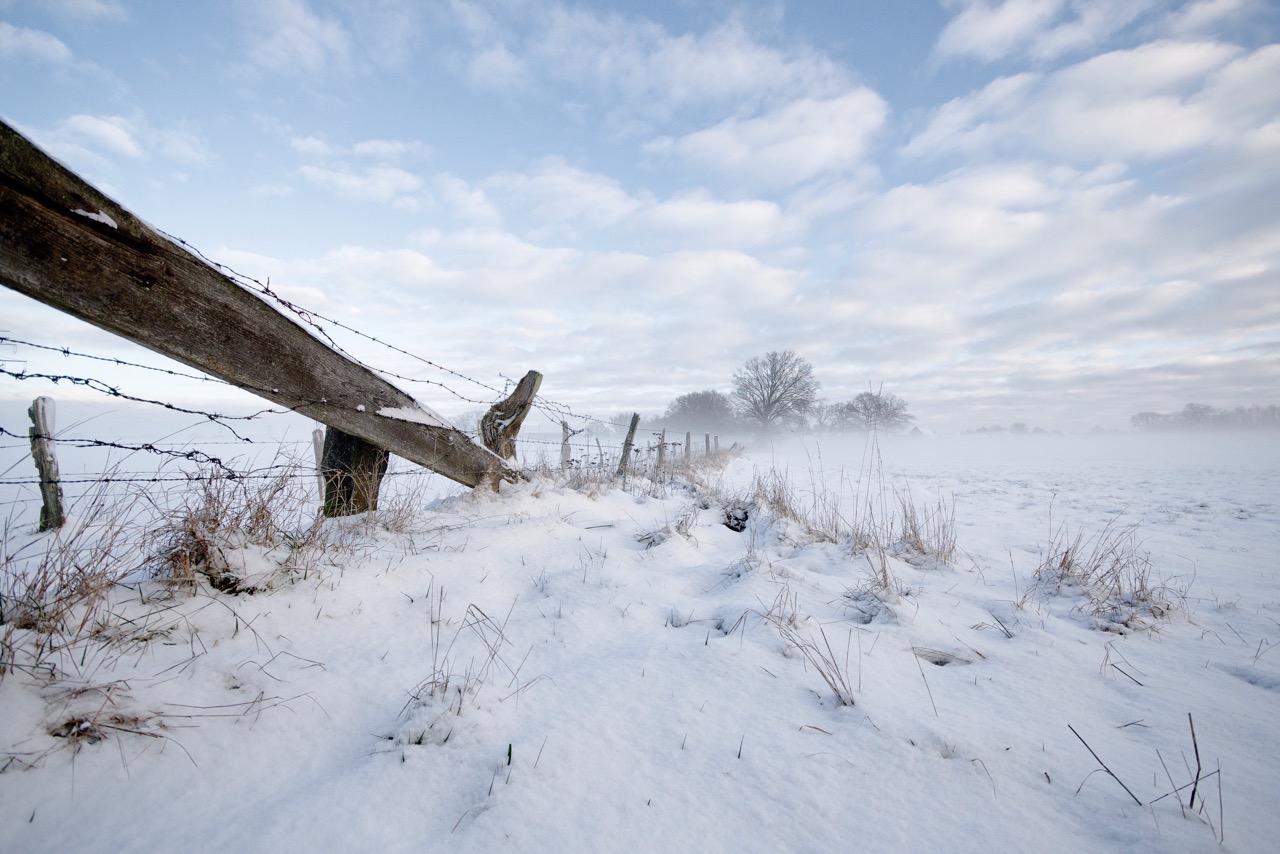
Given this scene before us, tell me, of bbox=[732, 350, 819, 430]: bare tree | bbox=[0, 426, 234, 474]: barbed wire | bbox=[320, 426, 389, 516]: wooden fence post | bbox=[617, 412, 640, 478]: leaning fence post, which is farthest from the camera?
bbox=[732, 350, 819, 430]: bare tree

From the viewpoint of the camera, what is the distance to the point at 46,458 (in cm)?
661

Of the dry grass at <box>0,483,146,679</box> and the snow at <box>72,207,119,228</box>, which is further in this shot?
the snow at <box>72,207,119,228</box>

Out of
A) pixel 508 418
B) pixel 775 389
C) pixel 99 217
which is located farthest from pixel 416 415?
pixel 775 389

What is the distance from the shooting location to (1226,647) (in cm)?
277

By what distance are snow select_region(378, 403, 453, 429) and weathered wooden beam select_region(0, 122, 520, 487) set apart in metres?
0.04

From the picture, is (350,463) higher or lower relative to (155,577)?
higher

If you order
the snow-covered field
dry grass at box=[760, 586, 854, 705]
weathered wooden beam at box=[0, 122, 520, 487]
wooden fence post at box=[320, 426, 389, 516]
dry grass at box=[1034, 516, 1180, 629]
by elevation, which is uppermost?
weathered wooden beam at box=[0, 122, 520, 487]

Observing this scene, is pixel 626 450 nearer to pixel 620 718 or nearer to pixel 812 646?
pixel 812 646

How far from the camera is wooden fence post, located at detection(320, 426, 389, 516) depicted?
3719 millimetres

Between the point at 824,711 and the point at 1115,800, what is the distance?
83 centimetres

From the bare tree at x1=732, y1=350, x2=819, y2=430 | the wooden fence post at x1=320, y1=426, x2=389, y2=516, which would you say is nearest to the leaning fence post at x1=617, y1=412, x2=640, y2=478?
the wooden fence post at x1=320, y1=426, x2=389, y2=516

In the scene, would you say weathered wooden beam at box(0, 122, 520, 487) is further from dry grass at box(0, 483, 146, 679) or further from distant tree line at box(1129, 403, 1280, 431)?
distant tree line at box(1129, 403, 1280, 431)

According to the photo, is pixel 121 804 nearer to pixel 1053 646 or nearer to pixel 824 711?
pixel 824 711

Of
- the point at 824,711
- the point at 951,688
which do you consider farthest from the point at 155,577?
the point at 951,688
